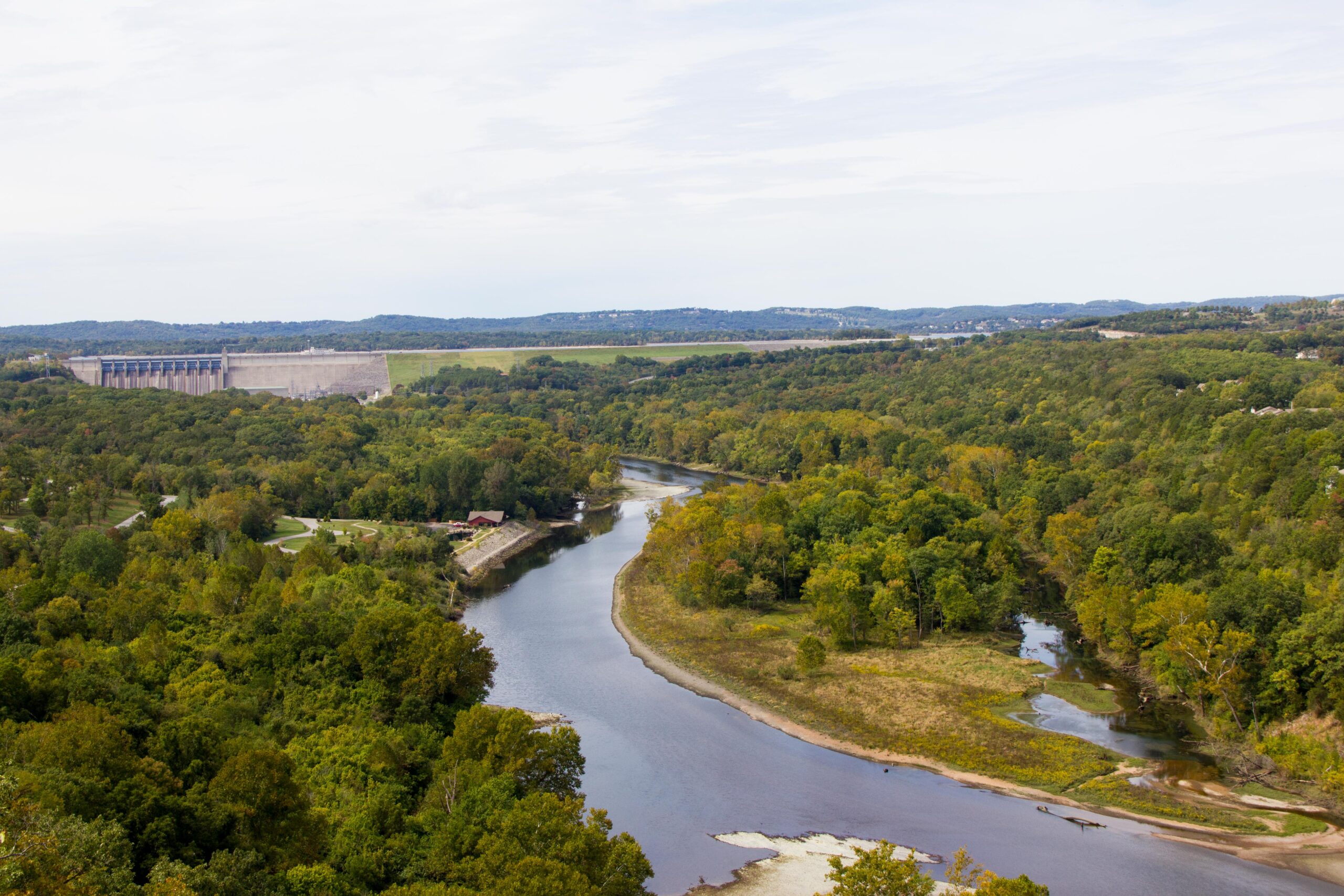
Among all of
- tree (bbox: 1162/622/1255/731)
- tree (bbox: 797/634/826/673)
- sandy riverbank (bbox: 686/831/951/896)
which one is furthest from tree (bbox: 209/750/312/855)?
tree (bbox: 1162/622/1255/731)

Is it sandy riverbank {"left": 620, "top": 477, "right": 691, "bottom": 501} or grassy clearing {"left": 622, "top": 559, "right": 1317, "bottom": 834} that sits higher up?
sandy riverbank {"left": 620, "top": 477, "right": 691, "bottom": 501}

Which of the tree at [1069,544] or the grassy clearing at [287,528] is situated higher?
the tree at [1069,544]

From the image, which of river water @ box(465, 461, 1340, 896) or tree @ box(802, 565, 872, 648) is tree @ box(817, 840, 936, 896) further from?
tree @ box(802, 565, 872, 648)

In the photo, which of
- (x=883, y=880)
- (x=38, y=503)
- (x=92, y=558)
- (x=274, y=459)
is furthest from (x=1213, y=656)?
(x=274, y=459)

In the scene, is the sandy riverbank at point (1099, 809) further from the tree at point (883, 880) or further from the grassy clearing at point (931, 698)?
the tree at point (883, 880)

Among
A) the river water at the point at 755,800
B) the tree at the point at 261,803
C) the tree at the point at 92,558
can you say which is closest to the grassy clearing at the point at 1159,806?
the river water at the point at 755,800

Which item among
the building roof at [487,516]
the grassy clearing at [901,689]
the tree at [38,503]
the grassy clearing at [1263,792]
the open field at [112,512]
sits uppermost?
the tree at [38,503]

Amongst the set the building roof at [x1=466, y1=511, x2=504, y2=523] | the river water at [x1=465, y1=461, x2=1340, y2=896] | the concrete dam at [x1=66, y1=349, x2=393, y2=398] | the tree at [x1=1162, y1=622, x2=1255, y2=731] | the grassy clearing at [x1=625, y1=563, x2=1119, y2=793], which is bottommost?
the river water at [x1=465, y1=461, x2=1340, y2=896]

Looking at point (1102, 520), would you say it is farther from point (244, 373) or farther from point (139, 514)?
point (244, 373)
